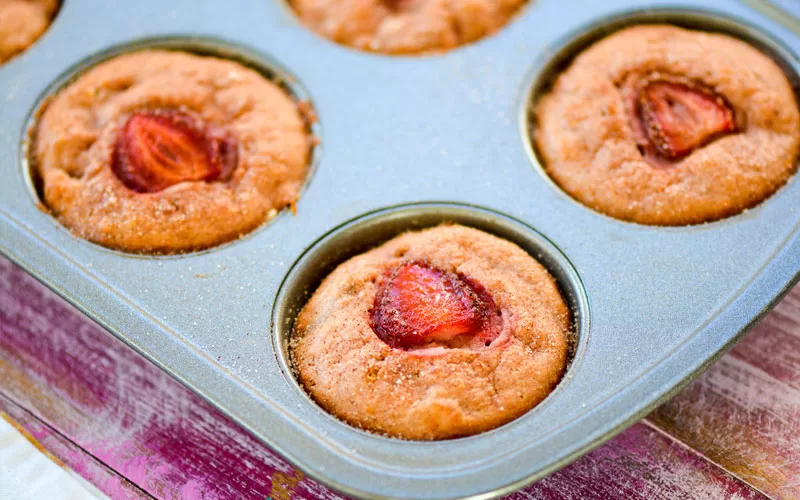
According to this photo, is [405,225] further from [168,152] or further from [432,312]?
[168,152]

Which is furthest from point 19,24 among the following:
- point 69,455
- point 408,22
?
point 69,455

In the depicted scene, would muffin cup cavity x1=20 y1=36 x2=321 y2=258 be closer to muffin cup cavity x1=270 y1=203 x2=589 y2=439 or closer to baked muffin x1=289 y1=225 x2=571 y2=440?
muffin cup cavity x1=270 y1=203 x2=589 y2=439

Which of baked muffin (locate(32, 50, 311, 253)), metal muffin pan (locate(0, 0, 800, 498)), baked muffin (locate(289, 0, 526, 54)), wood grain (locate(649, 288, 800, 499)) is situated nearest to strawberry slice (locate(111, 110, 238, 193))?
baked muffin (locate(32, 50, 311, 253))

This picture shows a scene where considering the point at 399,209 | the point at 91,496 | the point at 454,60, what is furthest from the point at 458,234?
the point at 91,496

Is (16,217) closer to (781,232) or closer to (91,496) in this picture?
(91,496)

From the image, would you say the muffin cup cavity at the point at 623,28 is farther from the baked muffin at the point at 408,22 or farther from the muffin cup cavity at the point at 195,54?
the muffin cup cavity at the point at 195,54
